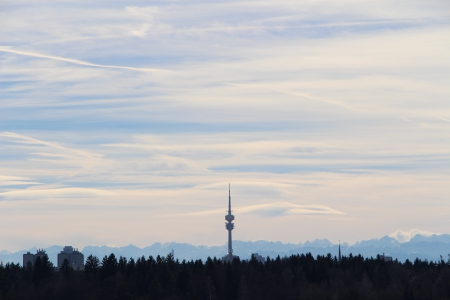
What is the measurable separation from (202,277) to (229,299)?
973cm

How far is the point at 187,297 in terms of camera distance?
619 feet

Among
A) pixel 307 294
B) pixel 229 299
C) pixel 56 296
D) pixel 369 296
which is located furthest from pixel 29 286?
pixel 369 296

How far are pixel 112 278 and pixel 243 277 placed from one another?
33.4 m

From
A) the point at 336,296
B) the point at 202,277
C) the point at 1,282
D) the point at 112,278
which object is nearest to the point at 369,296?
the point at 336,296

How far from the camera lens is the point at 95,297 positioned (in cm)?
18412

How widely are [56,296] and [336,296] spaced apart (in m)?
70.3

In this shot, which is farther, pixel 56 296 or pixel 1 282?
pixel 56 296

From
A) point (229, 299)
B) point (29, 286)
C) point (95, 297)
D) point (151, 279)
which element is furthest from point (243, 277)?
point (29, 286)

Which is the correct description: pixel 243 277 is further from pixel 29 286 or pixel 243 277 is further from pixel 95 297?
pixel 29 286

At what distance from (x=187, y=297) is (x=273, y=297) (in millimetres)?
23193

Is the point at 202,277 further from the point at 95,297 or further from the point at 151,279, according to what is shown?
the point at 95,297

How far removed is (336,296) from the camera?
190750mm

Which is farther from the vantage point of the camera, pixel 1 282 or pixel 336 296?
pixel 336 296

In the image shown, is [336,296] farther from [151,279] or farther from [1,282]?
[1,282]
